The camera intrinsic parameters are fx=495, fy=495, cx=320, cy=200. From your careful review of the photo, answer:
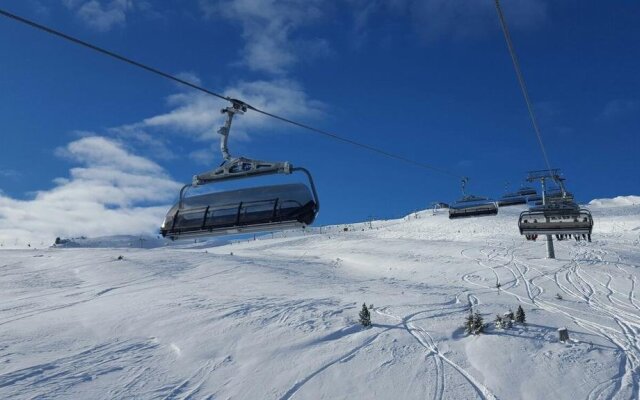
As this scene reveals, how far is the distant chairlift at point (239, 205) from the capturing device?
945cm

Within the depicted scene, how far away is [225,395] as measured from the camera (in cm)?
927

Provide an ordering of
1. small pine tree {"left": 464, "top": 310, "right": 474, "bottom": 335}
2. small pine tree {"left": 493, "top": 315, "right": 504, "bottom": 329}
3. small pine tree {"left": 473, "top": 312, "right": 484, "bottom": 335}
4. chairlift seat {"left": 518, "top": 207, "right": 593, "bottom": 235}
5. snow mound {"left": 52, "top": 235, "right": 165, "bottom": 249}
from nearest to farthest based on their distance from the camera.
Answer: small pine tree {"left": 473, "top": 312, "right": 484, "bottom": 335}
small pine tree {"left": 464, "top": 310, "right": 474, "bottom": 335}
small pine tree {"left": 493, "top": 315, "right": 504, "bottom": 329}
chairlift seat {"left": 518, "top": 207, "right": 593, "bottom": 235}
snow mound {"left": 52, "top": 235, "right": 165, "bottom": 249}

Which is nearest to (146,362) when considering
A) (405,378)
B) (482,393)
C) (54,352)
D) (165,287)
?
(54,352)

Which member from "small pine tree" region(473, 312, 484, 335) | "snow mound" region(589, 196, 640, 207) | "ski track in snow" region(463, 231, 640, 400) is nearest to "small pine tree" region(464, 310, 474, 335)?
"small pine tree" region(473, 312, 484, 335)

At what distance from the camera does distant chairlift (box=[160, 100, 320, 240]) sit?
9.45 meters

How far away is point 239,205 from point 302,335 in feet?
14.2

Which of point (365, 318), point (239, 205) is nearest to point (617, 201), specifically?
point (365, 318)

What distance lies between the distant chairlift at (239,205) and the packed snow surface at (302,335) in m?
3.00

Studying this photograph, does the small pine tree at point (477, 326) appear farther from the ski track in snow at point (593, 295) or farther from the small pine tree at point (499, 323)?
the ski track in snow at point (593, 295)

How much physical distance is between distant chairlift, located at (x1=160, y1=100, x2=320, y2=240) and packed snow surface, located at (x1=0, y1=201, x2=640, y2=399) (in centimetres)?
300

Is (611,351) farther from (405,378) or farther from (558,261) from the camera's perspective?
(558,261)

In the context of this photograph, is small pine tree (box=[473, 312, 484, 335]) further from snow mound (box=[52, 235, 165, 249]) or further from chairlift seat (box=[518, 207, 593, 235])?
snow mound (box=[52, 235, 165, 249])

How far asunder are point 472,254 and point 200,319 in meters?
24.9

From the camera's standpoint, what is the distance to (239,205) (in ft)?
33.9
